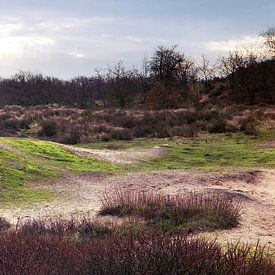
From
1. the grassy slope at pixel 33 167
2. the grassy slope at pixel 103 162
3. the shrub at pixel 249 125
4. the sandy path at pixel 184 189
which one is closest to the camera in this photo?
the sandy path at pixel 184 189

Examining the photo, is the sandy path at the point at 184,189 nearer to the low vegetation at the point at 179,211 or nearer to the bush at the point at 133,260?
the low vegetation at the point at 179,211

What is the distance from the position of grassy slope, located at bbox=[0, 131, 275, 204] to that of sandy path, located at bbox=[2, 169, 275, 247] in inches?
28.5

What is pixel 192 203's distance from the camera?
10.1 m

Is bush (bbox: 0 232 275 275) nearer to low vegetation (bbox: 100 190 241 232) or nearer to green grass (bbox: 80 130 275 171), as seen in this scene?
low vegetation (bbox: 100 190 241 232)

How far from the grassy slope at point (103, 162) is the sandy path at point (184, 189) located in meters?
0.72

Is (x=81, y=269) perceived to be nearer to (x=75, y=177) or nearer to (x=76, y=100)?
(x=75, y=177)

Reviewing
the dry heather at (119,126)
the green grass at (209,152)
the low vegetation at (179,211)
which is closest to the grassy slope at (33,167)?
the green grass at (209,152)

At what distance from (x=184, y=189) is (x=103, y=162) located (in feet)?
19.1

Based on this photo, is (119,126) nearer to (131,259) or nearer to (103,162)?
(103,162)

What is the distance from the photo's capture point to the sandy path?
9.76 m

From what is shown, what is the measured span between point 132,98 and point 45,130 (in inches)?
1237

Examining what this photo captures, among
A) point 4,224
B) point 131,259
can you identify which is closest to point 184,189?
point 4,224

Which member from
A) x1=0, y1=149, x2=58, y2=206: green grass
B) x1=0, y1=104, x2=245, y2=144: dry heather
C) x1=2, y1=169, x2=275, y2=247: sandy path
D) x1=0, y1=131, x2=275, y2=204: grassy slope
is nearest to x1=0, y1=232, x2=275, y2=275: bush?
x1=2, y1=169, x2=275, y2=247: sandy path

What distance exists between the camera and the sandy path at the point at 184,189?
9.76 metres
